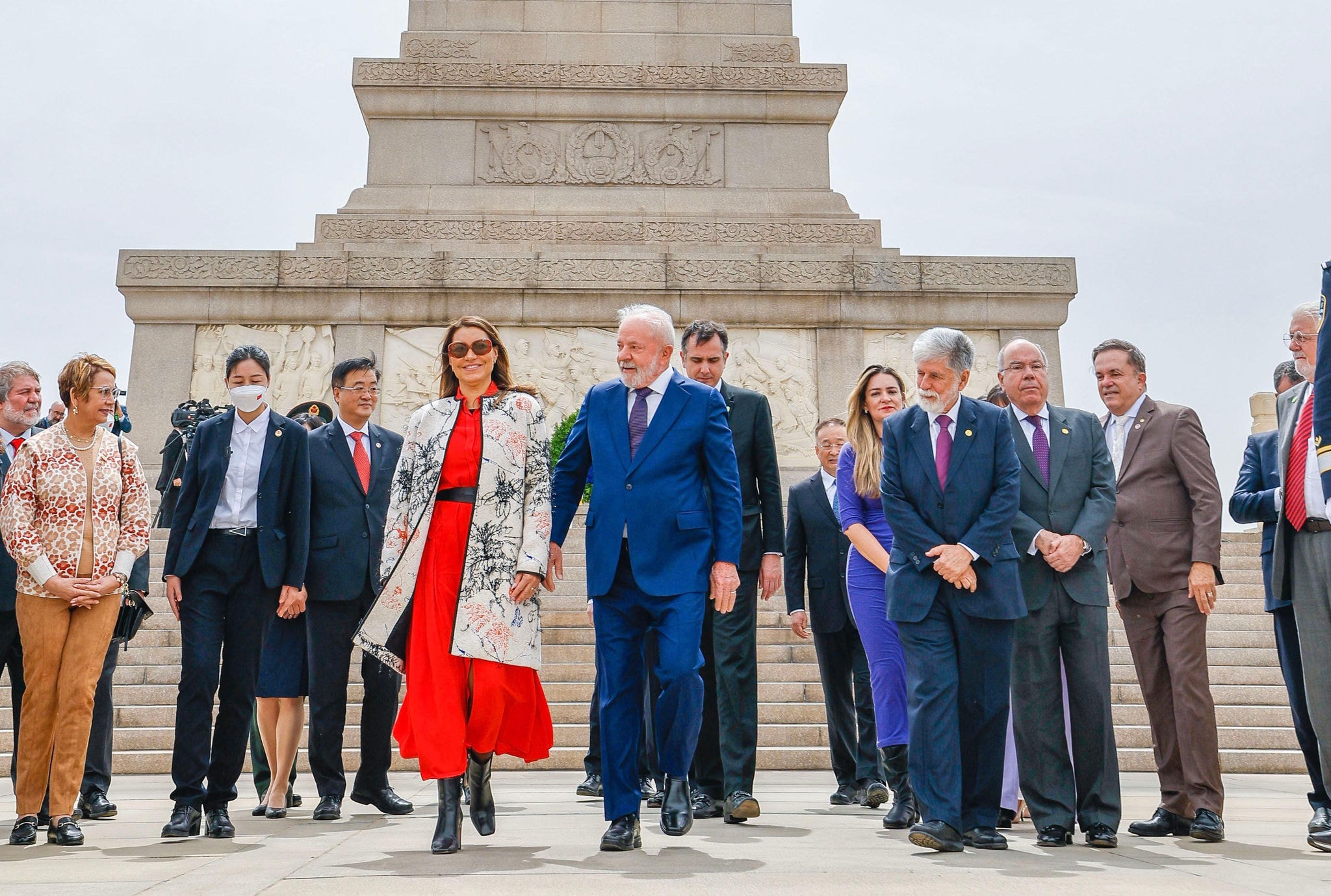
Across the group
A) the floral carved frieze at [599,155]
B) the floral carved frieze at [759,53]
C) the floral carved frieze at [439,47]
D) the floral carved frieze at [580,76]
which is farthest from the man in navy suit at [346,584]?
the floral carved frieze at [759,53]

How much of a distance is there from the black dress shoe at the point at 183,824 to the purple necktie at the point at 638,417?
2.37 m

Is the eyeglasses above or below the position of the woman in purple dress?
above

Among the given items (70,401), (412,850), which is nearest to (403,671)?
(412,850)

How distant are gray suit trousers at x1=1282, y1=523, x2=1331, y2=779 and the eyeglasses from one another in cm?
352

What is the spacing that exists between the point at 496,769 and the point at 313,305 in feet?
30.1

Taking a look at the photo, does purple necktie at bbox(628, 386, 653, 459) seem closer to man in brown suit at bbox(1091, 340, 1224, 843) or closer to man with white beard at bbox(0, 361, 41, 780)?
man in brown suit at bbox(1091, 340, 1224, 843)

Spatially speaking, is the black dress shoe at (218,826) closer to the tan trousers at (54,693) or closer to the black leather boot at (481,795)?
the tan trousers at (54,693)

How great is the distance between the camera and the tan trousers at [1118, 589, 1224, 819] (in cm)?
510

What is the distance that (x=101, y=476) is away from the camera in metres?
5.40

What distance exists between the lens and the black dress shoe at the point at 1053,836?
15.6 feet

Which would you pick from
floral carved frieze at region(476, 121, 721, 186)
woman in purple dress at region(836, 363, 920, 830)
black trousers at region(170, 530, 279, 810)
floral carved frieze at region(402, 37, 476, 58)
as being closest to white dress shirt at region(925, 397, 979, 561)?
woman in purple dress at region(836, 363, 920, 830)

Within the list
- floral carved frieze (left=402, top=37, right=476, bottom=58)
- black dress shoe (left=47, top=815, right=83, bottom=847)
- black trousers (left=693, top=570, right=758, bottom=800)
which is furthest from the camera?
floral carved frieze (left=402, top=37, right=476, bottom=58)

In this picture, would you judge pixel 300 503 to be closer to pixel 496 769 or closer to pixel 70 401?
pixel 70 401

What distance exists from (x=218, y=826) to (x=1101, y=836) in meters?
3.53
